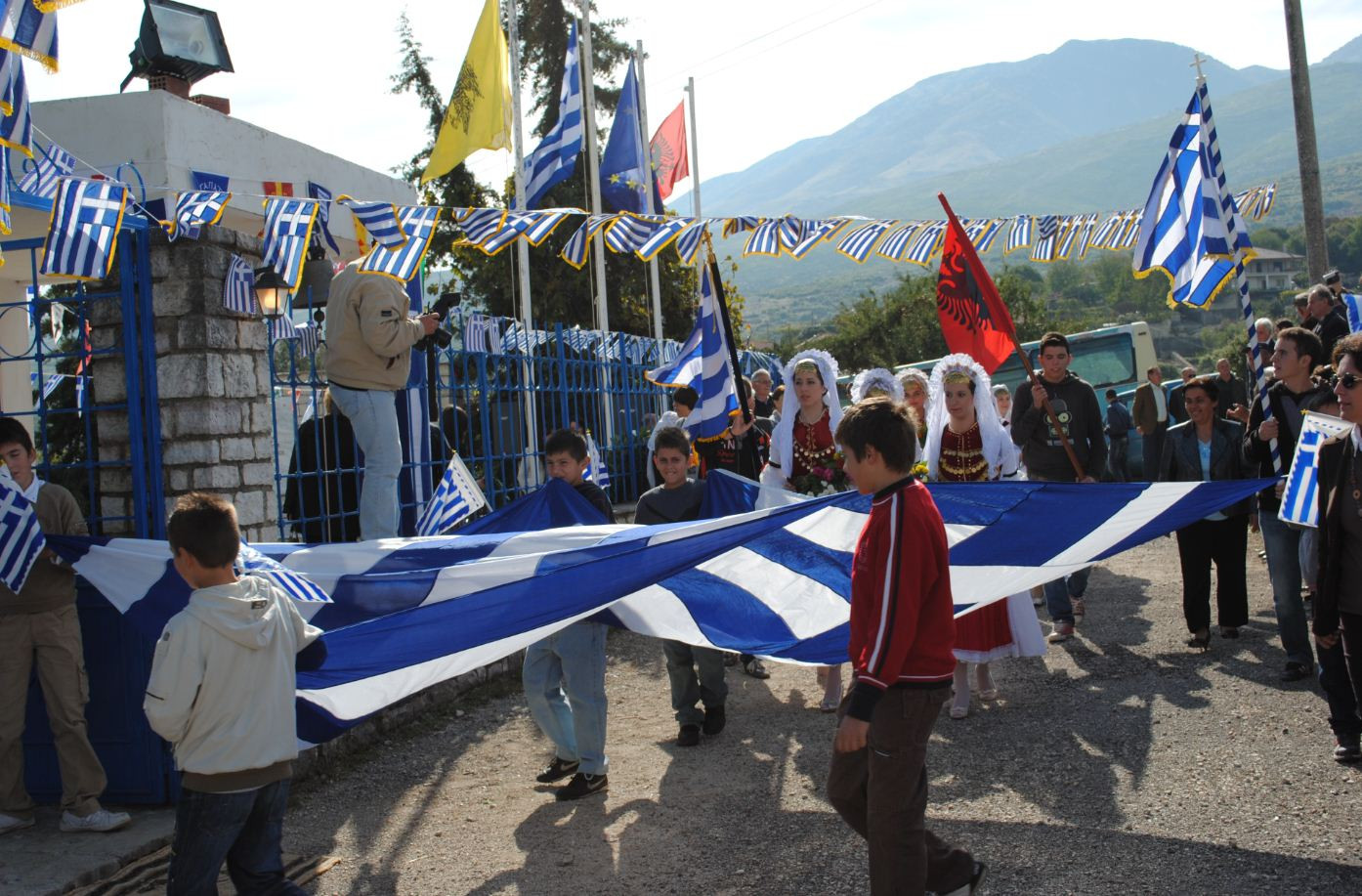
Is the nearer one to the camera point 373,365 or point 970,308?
point 373,365

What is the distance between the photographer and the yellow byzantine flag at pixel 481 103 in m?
13.0

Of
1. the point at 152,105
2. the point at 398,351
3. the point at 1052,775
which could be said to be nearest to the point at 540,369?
the point at 398,351

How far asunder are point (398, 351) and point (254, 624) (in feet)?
11.9

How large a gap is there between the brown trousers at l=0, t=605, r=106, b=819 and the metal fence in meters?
1.61

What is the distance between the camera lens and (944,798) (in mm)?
5367

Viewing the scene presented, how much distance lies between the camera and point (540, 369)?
34.9ft

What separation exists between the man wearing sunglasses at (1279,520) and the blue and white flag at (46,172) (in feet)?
21.4

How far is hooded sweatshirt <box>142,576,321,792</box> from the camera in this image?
3477 millimetres

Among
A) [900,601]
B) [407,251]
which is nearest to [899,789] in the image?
[900,601]

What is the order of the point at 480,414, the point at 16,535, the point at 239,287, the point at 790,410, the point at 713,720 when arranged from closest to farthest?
1. the point at 16,535
2. the point at 239,287
3. the point at 713,720
4. the point at 790,410
5. the point at 480,414

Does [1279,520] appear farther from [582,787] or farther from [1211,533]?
[582,787]

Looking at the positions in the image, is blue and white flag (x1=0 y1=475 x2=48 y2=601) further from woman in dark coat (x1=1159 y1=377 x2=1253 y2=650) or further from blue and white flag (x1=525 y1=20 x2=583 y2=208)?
blue and white flag (x1=525 y1=20 x2=583 y2=208)

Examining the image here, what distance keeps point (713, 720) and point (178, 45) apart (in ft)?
45.7

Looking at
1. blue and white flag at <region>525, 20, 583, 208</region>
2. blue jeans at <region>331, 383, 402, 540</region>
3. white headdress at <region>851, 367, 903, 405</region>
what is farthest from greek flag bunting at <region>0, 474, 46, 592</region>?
blue and white flag at <region>525, 20, 583, 208</region>
